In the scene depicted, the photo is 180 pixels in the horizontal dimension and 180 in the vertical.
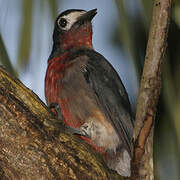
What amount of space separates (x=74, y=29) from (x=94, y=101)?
1157 millimetres

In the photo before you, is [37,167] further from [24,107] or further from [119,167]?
[119,167]

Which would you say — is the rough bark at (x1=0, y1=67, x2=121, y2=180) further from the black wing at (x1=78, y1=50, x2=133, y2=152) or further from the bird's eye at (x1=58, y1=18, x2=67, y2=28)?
the bird's eye at (x1=58, y1=18, x2=67, y2=28)

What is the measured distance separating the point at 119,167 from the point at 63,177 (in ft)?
5.01

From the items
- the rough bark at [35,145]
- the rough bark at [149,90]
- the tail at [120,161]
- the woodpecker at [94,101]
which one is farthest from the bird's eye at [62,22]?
the rough bark at [149,90]

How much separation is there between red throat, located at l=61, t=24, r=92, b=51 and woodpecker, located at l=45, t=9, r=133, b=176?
27 centimetres

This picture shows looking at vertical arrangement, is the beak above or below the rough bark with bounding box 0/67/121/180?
above

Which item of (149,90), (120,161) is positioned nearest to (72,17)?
(120,161)

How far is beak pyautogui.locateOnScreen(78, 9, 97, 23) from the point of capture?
4.12 meters

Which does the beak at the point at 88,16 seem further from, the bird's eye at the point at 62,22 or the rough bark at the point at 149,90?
the rough bark at the point at 149,90

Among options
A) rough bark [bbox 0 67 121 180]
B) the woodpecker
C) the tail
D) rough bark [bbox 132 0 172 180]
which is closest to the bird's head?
the woodpecker

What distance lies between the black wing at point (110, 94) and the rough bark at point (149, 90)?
1372 mm

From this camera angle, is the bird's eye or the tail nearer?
the tail

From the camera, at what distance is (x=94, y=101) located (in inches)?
134

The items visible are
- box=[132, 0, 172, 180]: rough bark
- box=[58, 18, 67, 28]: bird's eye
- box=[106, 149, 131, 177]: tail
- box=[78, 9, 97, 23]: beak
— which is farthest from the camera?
box=[58, 18, 67, 28]: bird's eye
